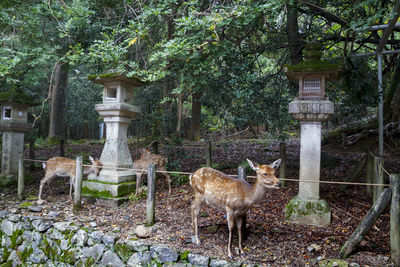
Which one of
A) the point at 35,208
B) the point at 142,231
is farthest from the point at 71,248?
the point at 35,208

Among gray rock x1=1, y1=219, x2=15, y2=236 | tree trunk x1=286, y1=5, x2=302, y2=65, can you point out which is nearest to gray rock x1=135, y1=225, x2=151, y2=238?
gray rock x1=1, y1=219, x2=15, y2=236

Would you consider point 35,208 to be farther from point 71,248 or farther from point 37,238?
point 71,248

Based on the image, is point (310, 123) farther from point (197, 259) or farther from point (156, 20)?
point (156, 20)

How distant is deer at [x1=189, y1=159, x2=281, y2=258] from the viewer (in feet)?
13.3

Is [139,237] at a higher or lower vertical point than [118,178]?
lower

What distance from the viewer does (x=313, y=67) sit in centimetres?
513

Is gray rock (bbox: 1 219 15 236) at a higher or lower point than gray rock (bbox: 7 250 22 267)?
higher

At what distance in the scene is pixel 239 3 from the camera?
561cm

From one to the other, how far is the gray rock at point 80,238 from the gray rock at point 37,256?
87 cm

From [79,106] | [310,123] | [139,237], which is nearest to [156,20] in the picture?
[310,123]

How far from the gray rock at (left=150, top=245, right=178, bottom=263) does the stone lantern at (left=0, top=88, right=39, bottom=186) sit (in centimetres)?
585

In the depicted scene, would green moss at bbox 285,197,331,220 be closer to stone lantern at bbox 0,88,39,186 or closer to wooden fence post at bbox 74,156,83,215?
wooden fence post at bbox 74,156,83,215

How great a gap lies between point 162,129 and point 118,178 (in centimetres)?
216

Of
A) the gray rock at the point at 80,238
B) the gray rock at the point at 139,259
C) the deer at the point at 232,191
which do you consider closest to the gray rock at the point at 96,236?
the gray rock at the point at 80,238
